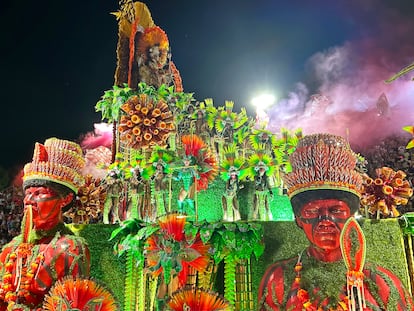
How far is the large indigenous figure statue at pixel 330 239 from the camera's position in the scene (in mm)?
4199

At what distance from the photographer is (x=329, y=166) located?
432 cm

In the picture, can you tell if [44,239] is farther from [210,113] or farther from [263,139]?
[263,139]

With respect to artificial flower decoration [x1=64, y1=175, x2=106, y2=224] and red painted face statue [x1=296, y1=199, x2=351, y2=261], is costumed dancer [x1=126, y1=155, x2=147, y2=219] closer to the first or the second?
artificial flower decoration [x1=64, y1=175, x2=106, y2=224]

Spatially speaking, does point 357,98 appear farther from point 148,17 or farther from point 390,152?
point 148,17

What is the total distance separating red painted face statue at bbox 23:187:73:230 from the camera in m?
4.79

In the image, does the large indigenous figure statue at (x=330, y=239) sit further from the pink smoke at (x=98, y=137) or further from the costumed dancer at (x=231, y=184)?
the pink smoke at (x=98, y=137)

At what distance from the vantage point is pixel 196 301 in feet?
14.2

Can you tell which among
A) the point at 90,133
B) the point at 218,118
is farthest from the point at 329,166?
the point at 90,133

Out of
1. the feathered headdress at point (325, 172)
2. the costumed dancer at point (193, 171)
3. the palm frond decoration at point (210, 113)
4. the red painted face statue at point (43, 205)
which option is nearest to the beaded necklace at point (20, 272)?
the red painted face statue at point (43, 205)

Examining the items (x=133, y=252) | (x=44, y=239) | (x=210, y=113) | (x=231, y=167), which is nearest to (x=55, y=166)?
(x=44, y=239)

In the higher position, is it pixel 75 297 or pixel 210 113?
pixel 210 113

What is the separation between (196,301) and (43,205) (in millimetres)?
1858

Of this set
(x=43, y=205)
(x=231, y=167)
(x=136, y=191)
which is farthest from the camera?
(x=136, y=191)

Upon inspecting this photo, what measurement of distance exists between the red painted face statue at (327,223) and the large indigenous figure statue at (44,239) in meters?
2.30
